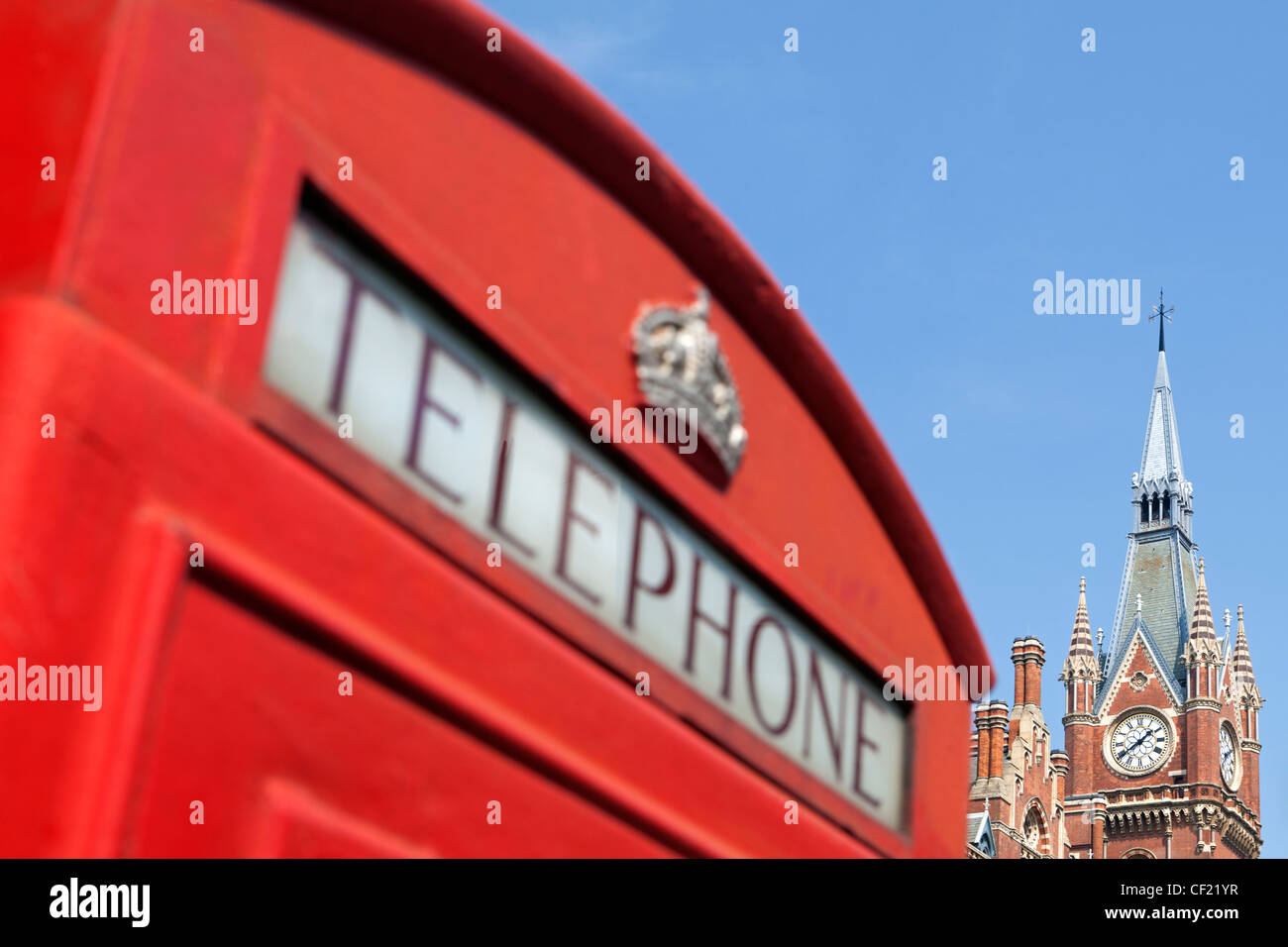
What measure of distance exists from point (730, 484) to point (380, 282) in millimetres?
1331

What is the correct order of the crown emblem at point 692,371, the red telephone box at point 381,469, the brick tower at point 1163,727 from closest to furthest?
the red telephone box at point 381,469
the crown emblem at point 692,371
the brick tower at point 1163,727

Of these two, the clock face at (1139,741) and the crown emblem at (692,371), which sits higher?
the clock face at (1139,741)

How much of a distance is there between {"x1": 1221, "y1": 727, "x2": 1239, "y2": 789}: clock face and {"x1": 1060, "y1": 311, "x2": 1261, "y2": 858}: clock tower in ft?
0.15

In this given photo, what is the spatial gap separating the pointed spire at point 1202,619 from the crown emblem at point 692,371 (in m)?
56.9

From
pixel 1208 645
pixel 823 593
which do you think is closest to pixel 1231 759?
pixel 1208 645

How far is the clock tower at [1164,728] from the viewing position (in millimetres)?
53750

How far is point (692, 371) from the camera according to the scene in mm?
3965
